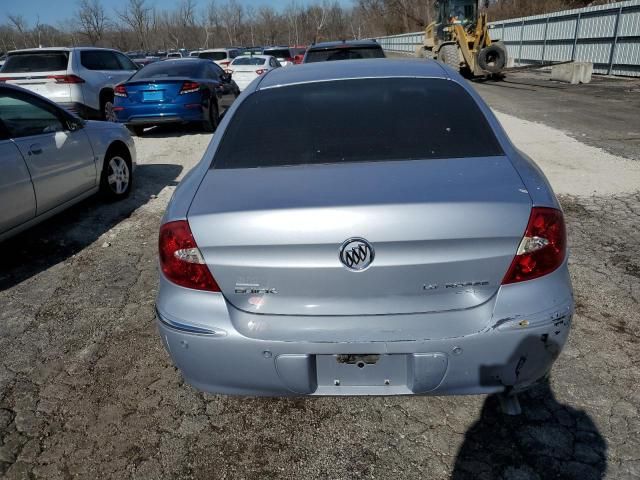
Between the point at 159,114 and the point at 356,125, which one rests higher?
the point at 356,125

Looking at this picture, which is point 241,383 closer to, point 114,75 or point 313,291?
point 313,291

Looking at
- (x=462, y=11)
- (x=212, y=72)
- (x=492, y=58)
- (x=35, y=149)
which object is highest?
(x=462, y=11)

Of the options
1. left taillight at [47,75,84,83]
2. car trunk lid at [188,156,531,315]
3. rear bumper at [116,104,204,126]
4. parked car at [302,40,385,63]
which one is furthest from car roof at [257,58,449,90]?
left taillight at [47,75,84,83]

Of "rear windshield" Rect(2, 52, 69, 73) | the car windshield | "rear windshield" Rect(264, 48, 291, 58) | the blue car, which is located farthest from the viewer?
"rear windshield" Rect(264, 48, 291, 58)

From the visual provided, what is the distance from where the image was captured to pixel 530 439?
225 centimetres

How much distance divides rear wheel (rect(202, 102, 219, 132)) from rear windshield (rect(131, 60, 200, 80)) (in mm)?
703

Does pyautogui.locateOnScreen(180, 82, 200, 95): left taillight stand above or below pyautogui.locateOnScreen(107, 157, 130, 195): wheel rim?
above

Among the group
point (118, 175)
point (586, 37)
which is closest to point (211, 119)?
point (118, 175)

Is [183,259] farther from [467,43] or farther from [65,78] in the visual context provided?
[467,43]

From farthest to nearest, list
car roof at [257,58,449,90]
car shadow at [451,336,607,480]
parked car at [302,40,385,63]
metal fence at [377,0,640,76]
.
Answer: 1. metal fence at [377,0,640,76]
2. parked car at [302,40,385,63]
3. car roof at [257,58,449,90]
4. car shadow at [451,336,607,480]

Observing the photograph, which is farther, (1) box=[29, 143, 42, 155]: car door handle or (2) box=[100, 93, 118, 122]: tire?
(2) box=[100, 93, 118, 122]: tire

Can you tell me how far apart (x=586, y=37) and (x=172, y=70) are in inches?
691

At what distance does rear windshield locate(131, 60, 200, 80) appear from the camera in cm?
1002

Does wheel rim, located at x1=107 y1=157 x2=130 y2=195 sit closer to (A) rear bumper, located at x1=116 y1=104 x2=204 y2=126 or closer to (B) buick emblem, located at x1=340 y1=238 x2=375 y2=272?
(A) rear bumper, located at x1=116 y1=104 x2=204 y2=126
